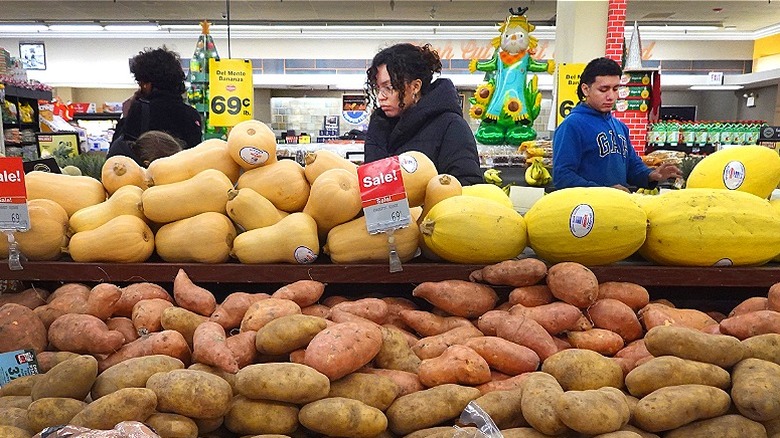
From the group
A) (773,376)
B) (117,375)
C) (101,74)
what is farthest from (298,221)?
(101,74)

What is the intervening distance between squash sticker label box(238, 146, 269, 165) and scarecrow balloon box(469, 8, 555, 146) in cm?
430

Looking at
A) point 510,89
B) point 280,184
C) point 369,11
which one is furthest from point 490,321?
point 369,11

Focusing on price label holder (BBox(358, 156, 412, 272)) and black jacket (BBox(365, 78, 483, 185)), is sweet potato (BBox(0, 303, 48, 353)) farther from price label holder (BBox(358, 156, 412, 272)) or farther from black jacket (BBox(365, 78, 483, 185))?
black jacket (BBox(365, 78, 483, 185))

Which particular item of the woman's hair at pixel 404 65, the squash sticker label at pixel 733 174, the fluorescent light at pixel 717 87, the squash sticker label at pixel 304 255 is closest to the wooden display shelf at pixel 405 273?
the squash sticker label at pixel 304 255

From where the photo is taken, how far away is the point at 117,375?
109cm

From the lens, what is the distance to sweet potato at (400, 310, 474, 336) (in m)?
1.38

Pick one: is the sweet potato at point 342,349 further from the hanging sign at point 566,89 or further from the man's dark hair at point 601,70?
the hanging sign at point 566,89

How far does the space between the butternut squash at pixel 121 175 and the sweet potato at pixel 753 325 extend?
159 cm

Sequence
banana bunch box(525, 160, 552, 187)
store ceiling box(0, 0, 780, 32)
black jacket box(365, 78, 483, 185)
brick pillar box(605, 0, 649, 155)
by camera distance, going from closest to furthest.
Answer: black jacket box(365, 78, 483, 185) < banana bunch box(525, 160, 552, 187) < brick pillar box(605, 0, 649, 155) < store ceiling box(0, 0, 780, 32)

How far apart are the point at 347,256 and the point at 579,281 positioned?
1.91 feet

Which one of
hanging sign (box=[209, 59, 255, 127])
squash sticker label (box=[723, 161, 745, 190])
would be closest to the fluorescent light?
hanging sign (box=[209, 59, 255, 127])

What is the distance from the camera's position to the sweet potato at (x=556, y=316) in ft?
4.30

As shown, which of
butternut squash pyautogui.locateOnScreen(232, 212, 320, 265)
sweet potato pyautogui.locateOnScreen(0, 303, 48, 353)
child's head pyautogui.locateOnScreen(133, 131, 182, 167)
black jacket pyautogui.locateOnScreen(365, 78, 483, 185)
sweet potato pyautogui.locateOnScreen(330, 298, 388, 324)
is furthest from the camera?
black jacket pyautogui.locateOnScreen(365, 78, 483, 185)

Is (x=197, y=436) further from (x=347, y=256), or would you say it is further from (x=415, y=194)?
(x=415, y=194)
